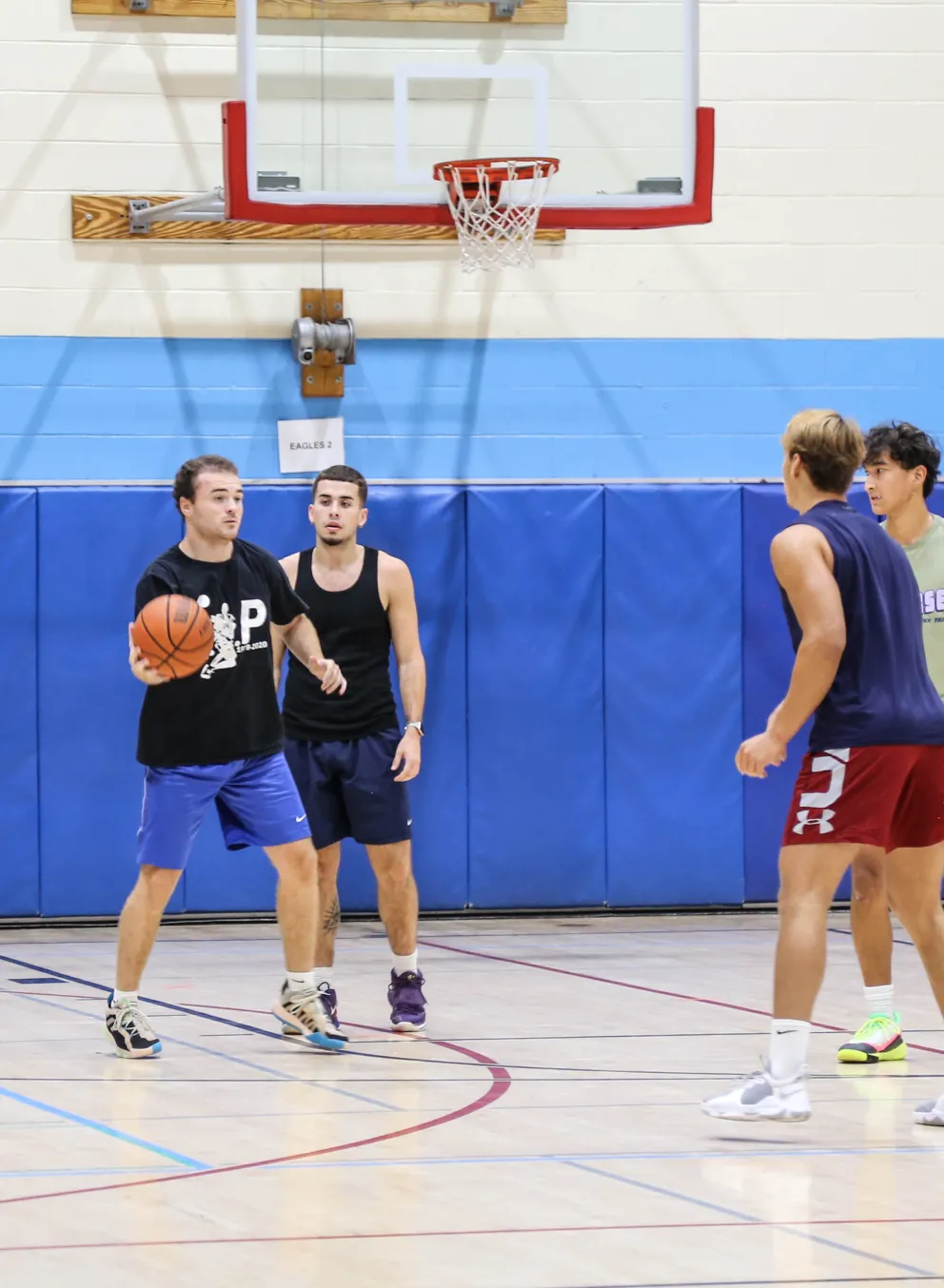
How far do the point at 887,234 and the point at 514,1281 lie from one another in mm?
7690

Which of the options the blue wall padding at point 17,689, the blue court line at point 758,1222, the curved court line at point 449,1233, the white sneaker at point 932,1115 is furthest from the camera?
the blue wall padding at point 17,689

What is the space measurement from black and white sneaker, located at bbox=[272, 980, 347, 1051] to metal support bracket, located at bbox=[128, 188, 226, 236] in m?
4.58

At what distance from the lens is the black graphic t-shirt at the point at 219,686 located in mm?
6094

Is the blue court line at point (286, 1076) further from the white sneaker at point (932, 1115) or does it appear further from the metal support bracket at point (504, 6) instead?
the metal support bracket at point (504, 6)

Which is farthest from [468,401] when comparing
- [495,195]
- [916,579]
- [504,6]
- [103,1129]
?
[103,1129]

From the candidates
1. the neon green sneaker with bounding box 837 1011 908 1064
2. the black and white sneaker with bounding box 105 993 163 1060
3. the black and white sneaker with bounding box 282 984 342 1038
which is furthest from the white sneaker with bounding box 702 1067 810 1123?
the black and white sneaker with bounding box 105 993 163 1060

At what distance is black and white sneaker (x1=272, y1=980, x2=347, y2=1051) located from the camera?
20.4 ft

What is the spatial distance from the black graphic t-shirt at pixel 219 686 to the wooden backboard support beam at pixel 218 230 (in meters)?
3.75

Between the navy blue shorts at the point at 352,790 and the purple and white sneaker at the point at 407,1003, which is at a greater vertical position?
the navy blue shorts at the point at 352,790

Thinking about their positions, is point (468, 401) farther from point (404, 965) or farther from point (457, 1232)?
point (457, 1232)

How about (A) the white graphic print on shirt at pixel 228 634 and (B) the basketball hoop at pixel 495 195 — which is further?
(B) the basketball hoop at pixel 495 195

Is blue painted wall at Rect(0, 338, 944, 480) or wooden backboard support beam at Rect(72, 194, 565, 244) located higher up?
wooden backboard support beam at Rect(72, 194, 565, 244)

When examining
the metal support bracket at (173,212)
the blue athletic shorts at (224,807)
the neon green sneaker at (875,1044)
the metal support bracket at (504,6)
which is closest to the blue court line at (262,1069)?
the blue athletic shorts at (224,807)

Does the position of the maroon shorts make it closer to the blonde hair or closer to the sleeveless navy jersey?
the sleeveless navy jersey
